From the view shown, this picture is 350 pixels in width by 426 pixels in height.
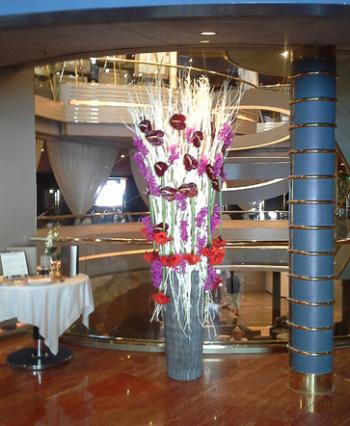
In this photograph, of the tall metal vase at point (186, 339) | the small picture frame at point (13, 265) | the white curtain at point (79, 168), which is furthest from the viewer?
the white curtain at point (79, 168)

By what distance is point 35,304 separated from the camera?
14.2 ft

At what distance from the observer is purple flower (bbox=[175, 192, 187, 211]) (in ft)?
13.1

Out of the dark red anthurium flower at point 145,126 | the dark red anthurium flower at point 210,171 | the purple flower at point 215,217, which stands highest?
the dark red anthurium flower at point 145,126

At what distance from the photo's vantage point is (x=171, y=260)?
4.05 meters

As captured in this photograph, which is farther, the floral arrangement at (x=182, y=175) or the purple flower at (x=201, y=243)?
the purple flower at (x=201, y=243)

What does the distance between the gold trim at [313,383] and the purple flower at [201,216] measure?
1393 mm

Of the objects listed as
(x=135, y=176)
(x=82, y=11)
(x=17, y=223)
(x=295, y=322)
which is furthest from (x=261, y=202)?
(x=82, y=11)

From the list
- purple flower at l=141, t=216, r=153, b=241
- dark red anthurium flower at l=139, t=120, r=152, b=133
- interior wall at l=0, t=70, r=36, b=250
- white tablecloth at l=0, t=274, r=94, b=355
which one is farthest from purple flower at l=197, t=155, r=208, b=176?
interior wall at l=0, t=70, r=36, b=250

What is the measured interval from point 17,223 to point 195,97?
298cm

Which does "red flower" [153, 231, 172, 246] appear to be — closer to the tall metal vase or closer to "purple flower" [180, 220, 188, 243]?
"purple flower" [180, 220, 188, 243]

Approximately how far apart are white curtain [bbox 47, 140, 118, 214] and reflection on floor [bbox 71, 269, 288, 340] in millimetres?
7589

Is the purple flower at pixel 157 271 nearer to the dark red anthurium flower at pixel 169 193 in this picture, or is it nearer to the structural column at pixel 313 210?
the dark red anthurium flower at pixel 169 193

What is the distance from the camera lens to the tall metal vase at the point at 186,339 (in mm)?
4277

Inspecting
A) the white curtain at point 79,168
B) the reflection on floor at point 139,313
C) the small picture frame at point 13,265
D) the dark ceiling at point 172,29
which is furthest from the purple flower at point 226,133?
the white curtain at point 79,168
